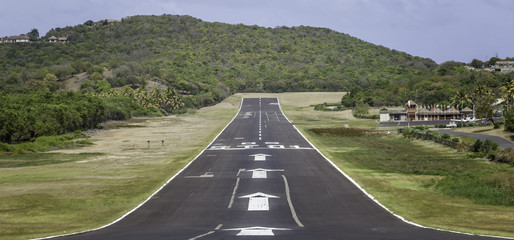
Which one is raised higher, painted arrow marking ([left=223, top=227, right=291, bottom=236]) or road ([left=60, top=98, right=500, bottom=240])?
painted arrow marking ([left=223, top=227, right=291, bottom=236])

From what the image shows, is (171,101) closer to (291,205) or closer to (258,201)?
(258,201)

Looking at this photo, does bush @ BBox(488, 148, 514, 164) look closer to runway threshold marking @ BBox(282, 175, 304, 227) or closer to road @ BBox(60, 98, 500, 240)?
road @ BBox(60, 98, 500, 240)

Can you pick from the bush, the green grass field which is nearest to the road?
the green grass field

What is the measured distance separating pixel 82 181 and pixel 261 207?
2050 centimetres

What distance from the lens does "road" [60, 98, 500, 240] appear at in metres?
25.0

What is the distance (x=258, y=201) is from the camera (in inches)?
1406

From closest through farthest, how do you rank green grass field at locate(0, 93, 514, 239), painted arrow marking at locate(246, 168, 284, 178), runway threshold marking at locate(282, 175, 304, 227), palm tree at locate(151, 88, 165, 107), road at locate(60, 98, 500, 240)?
road at locate(60, 98, 500, 240), runway threshold marking at locate(282, 175, 304, 227), green grass field at locate(0, 93, 514, 239), painted arrow marking at locate(246, 168, 284, 178), palm tree at locate(151, 88, 165, 107)

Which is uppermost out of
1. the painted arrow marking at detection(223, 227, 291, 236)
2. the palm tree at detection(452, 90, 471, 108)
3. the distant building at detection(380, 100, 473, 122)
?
the palm tree at detection(452, 90, 471, 108)

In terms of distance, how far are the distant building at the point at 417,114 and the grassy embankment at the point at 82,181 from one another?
62.9 meters

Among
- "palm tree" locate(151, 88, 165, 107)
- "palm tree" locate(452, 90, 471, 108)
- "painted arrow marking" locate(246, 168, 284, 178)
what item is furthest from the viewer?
"palm tree" locate(151, 88, 165, 107)

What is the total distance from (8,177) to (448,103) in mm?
140710

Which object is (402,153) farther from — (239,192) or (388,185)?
(239,192)

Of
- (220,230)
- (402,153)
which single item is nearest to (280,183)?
(220,230)

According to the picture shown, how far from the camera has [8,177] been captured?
52688 millimetres
